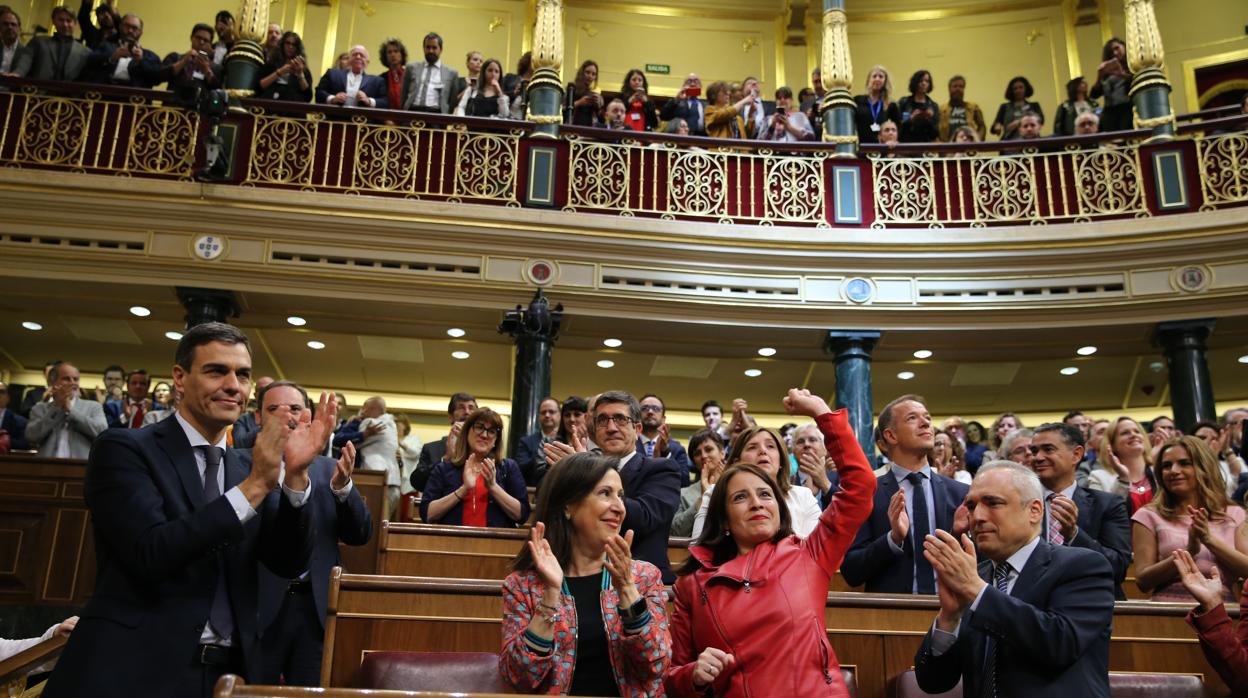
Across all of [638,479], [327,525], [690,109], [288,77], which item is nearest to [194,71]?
[288,77]

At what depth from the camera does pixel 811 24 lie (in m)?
11.5

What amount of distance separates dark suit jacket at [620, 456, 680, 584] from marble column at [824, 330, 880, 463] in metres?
4.84

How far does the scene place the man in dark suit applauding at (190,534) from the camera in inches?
74.7

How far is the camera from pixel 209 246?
296 inches

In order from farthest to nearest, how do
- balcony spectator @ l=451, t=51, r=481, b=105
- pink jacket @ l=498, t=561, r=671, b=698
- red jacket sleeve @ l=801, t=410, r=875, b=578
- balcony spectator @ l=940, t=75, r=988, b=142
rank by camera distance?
balcony spectator @ l=940, t=75, r=988, b=142
balcony spectator @ l=451, t=51, r=481, b=105
red jacket sleeve @ l=801, t=410, r=875, b=578
pink jacket @ l=498, t=561, r=671, b=698

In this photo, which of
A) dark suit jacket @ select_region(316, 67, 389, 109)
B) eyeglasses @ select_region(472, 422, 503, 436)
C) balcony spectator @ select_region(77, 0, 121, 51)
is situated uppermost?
balcony spectator @ select_region(77, 0, 121, 51)

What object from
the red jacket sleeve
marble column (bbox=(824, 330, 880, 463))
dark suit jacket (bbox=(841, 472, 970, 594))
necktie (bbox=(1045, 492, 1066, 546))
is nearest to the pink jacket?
the red jacket sleeve

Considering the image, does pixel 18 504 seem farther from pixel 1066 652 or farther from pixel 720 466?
pixel 1066 652

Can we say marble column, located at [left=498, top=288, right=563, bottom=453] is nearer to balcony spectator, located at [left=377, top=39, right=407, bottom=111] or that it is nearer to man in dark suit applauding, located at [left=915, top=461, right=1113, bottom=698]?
balcony spectator, located at [left=377, top=39, right=407, bottom=111]

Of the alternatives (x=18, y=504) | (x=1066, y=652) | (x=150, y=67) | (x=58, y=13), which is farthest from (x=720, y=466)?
(x=58, y=13)

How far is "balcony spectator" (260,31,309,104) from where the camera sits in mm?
8086

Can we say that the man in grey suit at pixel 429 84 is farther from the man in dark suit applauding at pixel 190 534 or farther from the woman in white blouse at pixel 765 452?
the man in dark suit applauding at pixel 190 534

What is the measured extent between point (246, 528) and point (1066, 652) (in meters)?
1.68

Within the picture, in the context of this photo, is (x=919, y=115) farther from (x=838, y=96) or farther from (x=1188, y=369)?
(x=1188, y=369)
